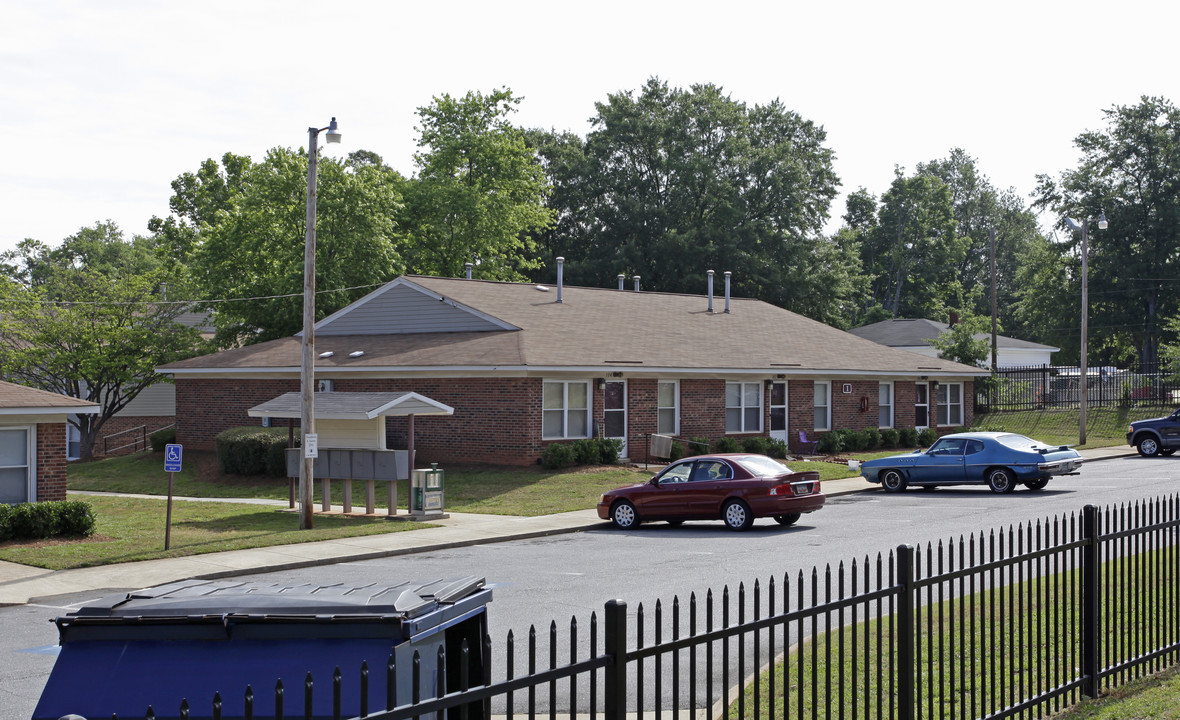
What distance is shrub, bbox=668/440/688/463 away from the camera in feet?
109

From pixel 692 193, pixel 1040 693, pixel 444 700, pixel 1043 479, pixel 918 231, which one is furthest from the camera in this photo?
pixel 918 231

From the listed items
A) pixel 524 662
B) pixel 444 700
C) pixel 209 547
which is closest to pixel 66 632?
pixel 444 700

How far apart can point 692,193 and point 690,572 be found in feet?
169

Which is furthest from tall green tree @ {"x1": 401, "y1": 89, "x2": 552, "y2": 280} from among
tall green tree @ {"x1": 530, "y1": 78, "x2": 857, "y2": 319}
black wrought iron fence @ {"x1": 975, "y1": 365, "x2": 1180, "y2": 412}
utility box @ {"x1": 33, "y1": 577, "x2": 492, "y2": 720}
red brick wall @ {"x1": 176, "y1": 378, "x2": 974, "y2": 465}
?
utility box @ {"x1": 33, "y1": 577, "x2": 492, "y2": 720}

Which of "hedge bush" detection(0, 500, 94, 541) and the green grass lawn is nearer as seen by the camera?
the green grass lawn

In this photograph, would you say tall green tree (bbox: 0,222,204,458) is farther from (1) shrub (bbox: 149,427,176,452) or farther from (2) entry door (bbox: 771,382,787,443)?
(2) entry door (bbox: 771,382,787,443)

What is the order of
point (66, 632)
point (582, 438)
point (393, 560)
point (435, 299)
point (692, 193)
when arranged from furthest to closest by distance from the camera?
point (692, 193) → point (435, 299) → point (582, 438) → point (393, 560) → point (66, 632)

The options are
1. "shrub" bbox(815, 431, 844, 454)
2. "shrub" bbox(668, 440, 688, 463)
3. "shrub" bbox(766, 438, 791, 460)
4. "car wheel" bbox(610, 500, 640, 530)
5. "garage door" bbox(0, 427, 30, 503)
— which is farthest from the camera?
"shrub" bbox(815, 431, 844, 454)

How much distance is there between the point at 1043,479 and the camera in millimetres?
26422

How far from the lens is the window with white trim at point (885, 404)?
1647 inches

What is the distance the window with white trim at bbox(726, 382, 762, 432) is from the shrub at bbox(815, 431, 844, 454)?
2135mm

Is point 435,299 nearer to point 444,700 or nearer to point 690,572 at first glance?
point 690,572

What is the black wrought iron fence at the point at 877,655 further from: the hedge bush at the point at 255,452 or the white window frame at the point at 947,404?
the white window frame at the point at 947,404

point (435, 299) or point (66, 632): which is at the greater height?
point (435, 299)
